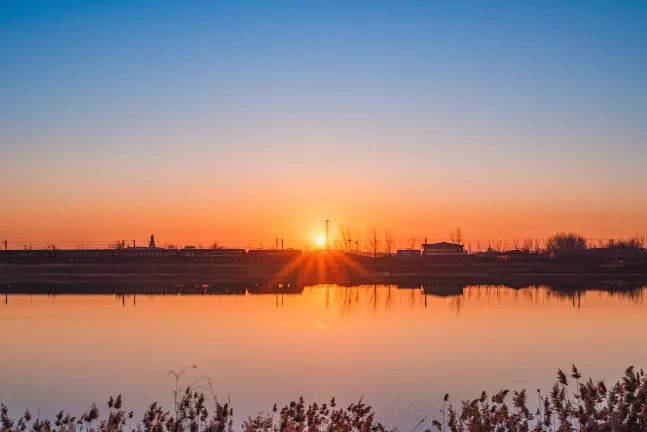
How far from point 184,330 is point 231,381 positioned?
8.86m

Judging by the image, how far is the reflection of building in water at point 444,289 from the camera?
40.6 m

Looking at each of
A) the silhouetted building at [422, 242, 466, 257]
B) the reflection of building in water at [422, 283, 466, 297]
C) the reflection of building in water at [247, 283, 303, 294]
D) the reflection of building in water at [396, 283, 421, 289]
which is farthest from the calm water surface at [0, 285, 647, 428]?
the silhouetted building at [422, 242, 466, 257]

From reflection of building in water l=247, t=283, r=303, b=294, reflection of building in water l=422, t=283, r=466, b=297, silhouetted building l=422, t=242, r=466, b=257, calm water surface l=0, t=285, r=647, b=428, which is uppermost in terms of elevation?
silhouetted building l=422, t=242, r=466, b=257

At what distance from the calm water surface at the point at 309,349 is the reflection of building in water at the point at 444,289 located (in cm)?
673

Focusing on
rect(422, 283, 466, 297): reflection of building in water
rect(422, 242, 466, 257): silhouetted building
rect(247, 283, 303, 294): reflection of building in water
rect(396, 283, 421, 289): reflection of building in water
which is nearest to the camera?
rect(422, 283, 466, 297): reflection of building in water

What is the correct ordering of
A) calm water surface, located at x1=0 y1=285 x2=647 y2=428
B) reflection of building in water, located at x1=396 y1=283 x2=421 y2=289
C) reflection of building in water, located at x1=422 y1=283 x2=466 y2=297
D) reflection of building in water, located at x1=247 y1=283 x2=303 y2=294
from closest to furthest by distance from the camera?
calm water surface, located at x1=0 y1=285 x2=647 y2=428 < reflection of building in water, located at x1=422 y1=283 x2=466 y2=297 < reflection of building in water, located at x1=247 y1=283 x2=303 y2=294 < reflection of building in water, located at x1=396 y1=283 x2=421 y2=289

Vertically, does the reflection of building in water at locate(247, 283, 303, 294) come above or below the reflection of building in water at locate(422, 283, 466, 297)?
above

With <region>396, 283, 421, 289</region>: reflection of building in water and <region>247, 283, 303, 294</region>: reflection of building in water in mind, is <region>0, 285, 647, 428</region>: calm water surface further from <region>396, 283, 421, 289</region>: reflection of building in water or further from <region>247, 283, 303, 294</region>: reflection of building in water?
<region>396, 283, 421, 289</region>: reflection of building in water

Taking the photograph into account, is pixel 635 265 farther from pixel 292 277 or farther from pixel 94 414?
pixel 94 414

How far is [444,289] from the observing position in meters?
44.2

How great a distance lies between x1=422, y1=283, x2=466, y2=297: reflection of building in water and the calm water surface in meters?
6.73

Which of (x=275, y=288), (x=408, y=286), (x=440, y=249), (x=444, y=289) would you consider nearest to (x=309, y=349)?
(x=275, y=288)

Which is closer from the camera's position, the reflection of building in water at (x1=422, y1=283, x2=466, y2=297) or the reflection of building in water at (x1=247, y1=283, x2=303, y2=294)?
the reflection of building in water at (x1=422, y1=283, x2=466, y2=297)

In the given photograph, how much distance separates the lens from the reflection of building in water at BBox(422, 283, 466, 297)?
→ 4063 cm
